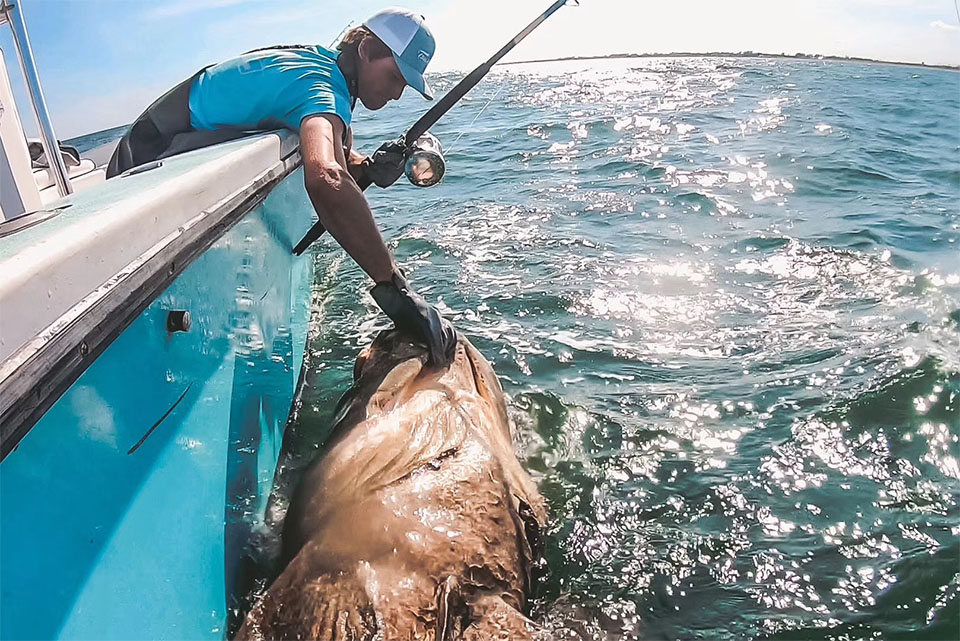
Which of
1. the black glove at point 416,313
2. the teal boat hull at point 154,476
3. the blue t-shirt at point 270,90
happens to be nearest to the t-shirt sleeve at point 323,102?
the blue t-shirt at point 270,90

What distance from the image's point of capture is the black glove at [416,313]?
3.16m

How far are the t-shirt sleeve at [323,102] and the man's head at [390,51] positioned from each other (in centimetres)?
24

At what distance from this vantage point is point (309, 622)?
2.13 m

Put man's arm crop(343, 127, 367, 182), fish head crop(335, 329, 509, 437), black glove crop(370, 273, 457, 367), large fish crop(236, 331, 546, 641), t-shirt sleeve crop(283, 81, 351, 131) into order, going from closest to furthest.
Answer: large fish crop(236, 331, 546, 641)
fish head crop(335, 329, 509, 437)
black glove crop(370, 273, 457, 367)
t-shirt sleeve crop(283, 81, 351, 131)
man's arm crop(343, 127, 367, 182)

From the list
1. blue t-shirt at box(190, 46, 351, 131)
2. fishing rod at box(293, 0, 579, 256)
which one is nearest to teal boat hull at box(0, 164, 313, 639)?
blue t-shirt at box(190, 46, 351, 131)

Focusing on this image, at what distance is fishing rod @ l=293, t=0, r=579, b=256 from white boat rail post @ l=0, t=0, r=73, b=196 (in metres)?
1.49

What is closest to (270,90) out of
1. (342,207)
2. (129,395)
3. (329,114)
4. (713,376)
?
(329,114)

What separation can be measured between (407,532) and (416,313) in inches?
44.3

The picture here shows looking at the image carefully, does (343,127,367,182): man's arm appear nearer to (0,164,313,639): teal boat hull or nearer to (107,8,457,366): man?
(107,8,457,366): man

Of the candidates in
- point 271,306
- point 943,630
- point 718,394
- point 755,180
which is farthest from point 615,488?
point 755,180

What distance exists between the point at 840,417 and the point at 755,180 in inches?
257

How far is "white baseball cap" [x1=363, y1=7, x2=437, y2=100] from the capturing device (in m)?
Result: 3.68

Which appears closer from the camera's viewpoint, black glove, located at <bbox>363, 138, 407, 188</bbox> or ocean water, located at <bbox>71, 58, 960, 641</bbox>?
ocean water, located at <bbox>71, 58, 960, 641</bbox>

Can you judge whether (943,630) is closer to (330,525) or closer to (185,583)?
(330,525)
